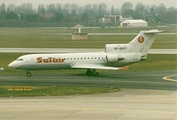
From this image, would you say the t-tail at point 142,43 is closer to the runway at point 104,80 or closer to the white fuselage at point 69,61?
the white fuselage at point 69,61

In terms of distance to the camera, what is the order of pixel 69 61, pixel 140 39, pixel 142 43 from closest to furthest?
1. pixel 69 61
2. pixel 142 43
3. pixel 140 39

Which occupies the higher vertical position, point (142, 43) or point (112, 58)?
point (142, 43)

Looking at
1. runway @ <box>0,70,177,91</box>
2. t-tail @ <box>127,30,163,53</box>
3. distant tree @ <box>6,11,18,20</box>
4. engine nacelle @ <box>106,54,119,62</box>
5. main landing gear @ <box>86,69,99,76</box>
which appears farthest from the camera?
distant tree @ <box>6,11,18,20</box>

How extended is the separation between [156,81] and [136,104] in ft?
49.1

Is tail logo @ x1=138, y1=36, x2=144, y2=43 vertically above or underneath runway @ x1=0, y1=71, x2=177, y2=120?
above

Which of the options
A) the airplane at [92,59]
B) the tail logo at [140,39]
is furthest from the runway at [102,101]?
the tail logo at [140,39]

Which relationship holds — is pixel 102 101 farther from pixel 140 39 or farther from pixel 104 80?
pixel 140 39

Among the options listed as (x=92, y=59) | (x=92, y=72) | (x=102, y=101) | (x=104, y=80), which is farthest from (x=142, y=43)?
(x=102, y=101)

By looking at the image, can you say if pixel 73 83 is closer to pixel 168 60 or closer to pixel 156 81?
pixel 156 81

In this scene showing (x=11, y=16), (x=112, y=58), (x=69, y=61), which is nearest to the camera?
(x=112, y=58)

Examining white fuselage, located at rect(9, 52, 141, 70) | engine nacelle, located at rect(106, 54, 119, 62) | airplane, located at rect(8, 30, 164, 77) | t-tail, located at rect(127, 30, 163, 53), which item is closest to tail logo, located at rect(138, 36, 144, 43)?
t-tail, located at rect(127, 30, 163, 53)

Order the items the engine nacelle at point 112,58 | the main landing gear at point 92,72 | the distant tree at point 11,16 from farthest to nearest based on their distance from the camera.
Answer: the distant tree at point 11,16
the main landing gear at point 92,72
the engine nacelle at point 112,58

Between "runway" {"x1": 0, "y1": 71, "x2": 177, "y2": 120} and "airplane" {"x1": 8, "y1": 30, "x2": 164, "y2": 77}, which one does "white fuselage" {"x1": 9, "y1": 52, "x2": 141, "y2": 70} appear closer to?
"airplane" {"x1": 8, "y1": 30, "x2": 164, "y2": 77}

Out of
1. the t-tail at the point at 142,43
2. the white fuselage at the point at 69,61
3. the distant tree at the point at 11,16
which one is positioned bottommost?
the distant tree at the point at 11,16
